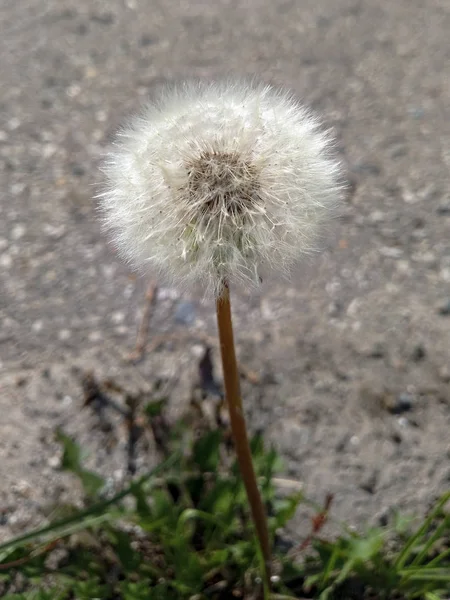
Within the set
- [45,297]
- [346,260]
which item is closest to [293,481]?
[346,260]

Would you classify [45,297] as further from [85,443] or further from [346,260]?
[346,260]

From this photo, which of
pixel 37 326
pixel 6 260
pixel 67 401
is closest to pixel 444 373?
pixel 67 401

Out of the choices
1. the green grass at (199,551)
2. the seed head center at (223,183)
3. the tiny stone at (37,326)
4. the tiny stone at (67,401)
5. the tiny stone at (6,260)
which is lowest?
the green grass at (199,551)

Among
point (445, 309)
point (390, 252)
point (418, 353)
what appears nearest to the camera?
point (418, 353)

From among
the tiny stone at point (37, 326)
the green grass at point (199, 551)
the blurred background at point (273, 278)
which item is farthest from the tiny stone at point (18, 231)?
the green grass at point (199, 551)

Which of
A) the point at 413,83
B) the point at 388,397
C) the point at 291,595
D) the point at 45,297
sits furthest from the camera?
the point at 413,83

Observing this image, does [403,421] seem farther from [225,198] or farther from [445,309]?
[225,198]

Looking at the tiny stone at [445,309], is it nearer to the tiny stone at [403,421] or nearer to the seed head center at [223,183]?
the tiny stone at [403,421]
